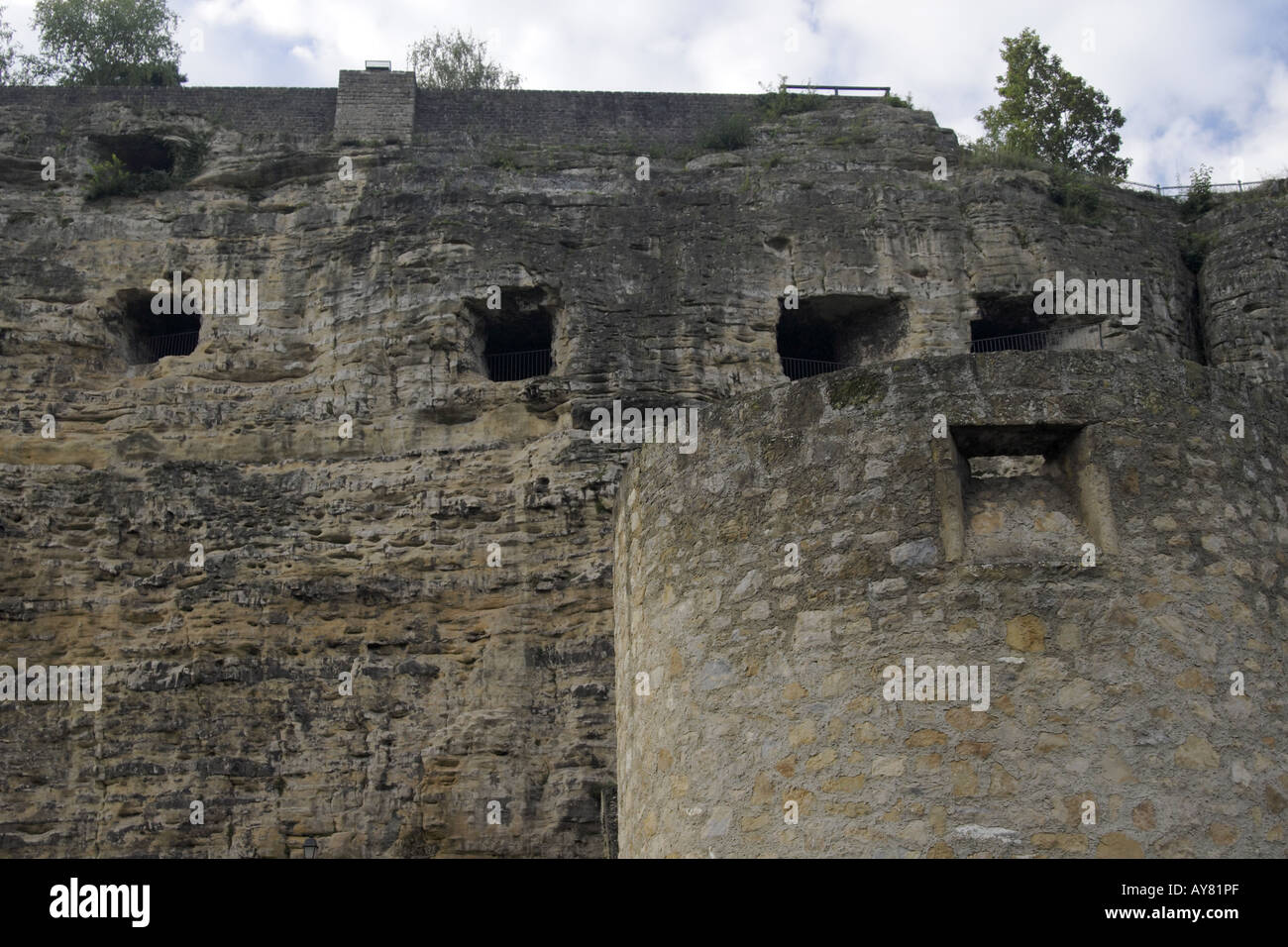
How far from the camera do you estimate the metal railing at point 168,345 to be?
51.4ft

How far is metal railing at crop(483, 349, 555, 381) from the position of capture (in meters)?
15.2

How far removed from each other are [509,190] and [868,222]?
3379mm

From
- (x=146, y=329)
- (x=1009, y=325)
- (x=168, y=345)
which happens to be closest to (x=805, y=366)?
(x=1009, y=325)

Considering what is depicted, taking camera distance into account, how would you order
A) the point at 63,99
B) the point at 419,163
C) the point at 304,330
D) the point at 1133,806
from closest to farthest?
the point at 1133,806 < the point at 304,330 < the point at 419,163 < the point at 63,99

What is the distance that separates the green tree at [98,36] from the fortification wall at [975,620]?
1493cm

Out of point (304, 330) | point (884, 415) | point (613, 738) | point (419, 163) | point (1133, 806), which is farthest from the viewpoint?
point (419, 163)

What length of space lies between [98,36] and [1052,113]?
11910 mm

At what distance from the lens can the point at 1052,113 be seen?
20.6 m

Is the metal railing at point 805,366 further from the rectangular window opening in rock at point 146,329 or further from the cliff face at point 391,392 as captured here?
the rectangular window opening in rock at point 146,329
